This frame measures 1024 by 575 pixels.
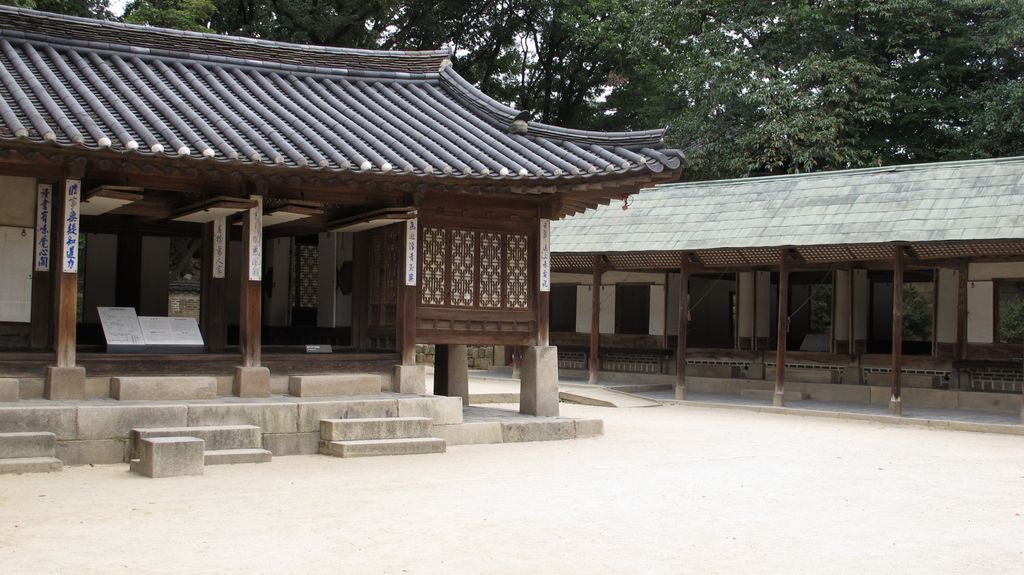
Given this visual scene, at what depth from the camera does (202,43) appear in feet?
44.7

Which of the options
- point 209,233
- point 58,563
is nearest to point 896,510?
point 58,563

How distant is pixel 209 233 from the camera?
1262cm

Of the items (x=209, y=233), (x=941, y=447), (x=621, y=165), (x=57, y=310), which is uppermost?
(x=621, y=165)

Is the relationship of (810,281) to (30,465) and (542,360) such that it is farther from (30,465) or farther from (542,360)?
(30,465)

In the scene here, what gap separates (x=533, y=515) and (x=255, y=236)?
5486mm

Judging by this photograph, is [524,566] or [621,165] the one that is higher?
[621,165]

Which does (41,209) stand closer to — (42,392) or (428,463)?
(42,392)

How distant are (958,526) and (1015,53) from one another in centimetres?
2163

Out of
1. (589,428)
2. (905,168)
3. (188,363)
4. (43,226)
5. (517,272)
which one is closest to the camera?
(43,226)

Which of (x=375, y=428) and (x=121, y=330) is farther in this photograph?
(x=121, y=330)

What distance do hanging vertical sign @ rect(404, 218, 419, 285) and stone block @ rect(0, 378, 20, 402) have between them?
4496mm

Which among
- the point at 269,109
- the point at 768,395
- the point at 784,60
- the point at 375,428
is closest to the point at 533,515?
the point at 375,428

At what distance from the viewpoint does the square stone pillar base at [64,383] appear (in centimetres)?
1047

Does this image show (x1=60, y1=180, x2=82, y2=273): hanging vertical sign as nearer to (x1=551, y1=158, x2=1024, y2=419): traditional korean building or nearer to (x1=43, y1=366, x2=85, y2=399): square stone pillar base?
(x1=43, y1=366, x2=85, y2=399): square stone pillar base
